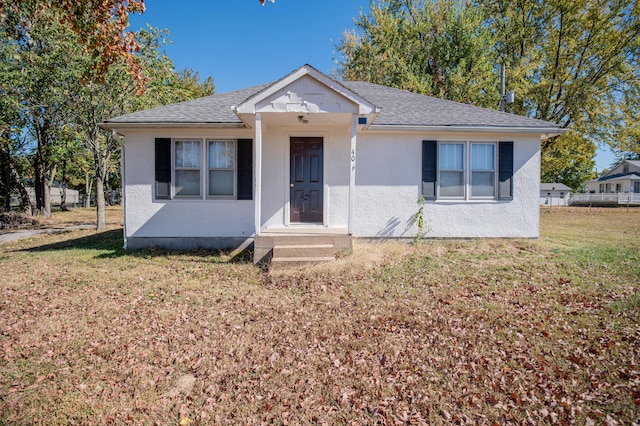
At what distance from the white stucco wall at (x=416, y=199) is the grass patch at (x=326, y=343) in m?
2.03

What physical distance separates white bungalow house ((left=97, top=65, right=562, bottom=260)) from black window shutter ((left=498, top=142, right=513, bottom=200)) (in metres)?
0.03

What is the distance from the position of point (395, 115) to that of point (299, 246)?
15.7 ft

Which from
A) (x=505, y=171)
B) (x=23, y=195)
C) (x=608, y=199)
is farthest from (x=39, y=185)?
(x=608, y=199)

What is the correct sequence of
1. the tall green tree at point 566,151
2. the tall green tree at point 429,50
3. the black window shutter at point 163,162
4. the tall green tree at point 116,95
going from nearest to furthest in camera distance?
the black window shutter at point 163,162
the tall green tree at point 116,95
the tall green tree at point 566,151
the tall green tree at point 429,50

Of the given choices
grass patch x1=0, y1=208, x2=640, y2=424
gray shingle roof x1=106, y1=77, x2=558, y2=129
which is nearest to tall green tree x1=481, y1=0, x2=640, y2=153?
gray shingle roof x1=106, y1=77, x2=558, y2=129

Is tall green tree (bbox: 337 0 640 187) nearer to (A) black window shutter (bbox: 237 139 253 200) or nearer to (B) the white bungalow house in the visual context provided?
(B) the white bungalow house

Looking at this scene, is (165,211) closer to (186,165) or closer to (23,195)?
(186,165)

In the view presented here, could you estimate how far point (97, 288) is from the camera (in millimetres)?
5859

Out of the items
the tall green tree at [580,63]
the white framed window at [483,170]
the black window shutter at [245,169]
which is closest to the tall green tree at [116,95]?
the black window shutter at [245,169]

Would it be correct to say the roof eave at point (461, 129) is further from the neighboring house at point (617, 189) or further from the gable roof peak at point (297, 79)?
the neighboring house at point (617, 189)

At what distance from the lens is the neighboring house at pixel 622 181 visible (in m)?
40.4

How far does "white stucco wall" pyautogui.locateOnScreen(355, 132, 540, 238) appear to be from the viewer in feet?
29.2

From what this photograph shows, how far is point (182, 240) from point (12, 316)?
4254 millimetres

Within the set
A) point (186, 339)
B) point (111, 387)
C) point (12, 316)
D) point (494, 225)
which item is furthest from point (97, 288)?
point (494, 225)
